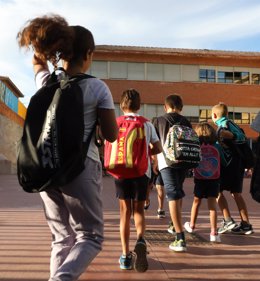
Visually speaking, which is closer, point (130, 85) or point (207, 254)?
point (207, 254)

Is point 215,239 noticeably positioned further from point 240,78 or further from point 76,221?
point 240,78

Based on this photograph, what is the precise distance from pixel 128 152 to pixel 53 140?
59.8 inches

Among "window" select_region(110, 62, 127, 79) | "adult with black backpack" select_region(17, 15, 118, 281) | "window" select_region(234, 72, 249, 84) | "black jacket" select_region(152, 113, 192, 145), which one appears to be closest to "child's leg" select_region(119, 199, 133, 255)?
"black jacket" select_region(152, 113, 192, 145)

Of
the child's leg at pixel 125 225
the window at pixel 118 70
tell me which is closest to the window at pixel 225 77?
the window at pixel 118 70

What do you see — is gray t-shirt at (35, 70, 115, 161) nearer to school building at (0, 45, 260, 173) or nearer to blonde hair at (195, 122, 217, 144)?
blonde hair at (195, 122, 217, 144)

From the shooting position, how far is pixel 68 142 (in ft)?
7.13

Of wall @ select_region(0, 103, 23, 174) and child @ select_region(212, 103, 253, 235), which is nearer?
child @ select_region(212, 103, 253, 235)

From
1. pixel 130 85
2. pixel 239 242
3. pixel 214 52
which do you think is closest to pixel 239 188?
pixel 239 242

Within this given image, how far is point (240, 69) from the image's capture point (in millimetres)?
36438

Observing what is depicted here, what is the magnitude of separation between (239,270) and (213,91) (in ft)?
108

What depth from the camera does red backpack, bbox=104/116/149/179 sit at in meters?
3.61

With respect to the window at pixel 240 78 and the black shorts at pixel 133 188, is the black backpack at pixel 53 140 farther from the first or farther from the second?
the window at pixel 240 78

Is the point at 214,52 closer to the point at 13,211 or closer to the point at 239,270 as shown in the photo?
the point at 13,211

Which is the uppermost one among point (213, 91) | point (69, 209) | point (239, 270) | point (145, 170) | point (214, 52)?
point (214, 52)
